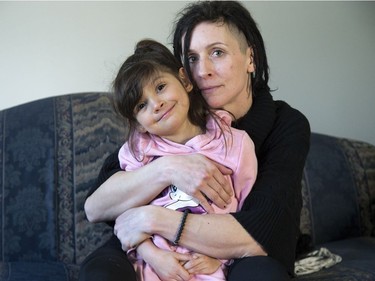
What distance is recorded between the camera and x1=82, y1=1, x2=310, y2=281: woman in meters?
1.21

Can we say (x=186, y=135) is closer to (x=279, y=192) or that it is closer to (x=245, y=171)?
(x=245, y=171)

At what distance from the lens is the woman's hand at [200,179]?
1224 millimetres

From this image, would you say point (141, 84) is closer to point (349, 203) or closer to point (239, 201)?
point (239, 201)

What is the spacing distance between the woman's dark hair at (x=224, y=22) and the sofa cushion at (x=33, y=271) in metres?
0.82

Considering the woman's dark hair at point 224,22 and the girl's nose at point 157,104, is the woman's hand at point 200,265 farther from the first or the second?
the woman's dark hair at point 224,22

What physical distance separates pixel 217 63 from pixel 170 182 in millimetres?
444

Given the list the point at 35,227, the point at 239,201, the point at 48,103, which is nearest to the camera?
the point at 239,201

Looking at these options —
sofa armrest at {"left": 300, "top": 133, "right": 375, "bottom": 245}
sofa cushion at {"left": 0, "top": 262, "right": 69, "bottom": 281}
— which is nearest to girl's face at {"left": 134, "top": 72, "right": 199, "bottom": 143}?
sofa cushion at {"left": 0, "top": 262, "right": 69, "bottom": 281}

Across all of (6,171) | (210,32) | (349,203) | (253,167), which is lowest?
(349,203)

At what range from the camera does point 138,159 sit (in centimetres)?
137

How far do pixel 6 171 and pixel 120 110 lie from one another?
2.68 ft

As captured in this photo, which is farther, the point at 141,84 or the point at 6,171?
the point at 6,171

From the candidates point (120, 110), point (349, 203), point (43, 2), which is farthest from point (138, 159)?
point (349, 203)

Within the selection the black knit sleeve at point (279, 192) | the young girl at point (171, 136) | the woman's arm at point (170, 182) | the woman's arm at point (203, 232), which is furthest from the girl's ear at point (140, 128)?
the black knit sleeve at point (279, 192)
